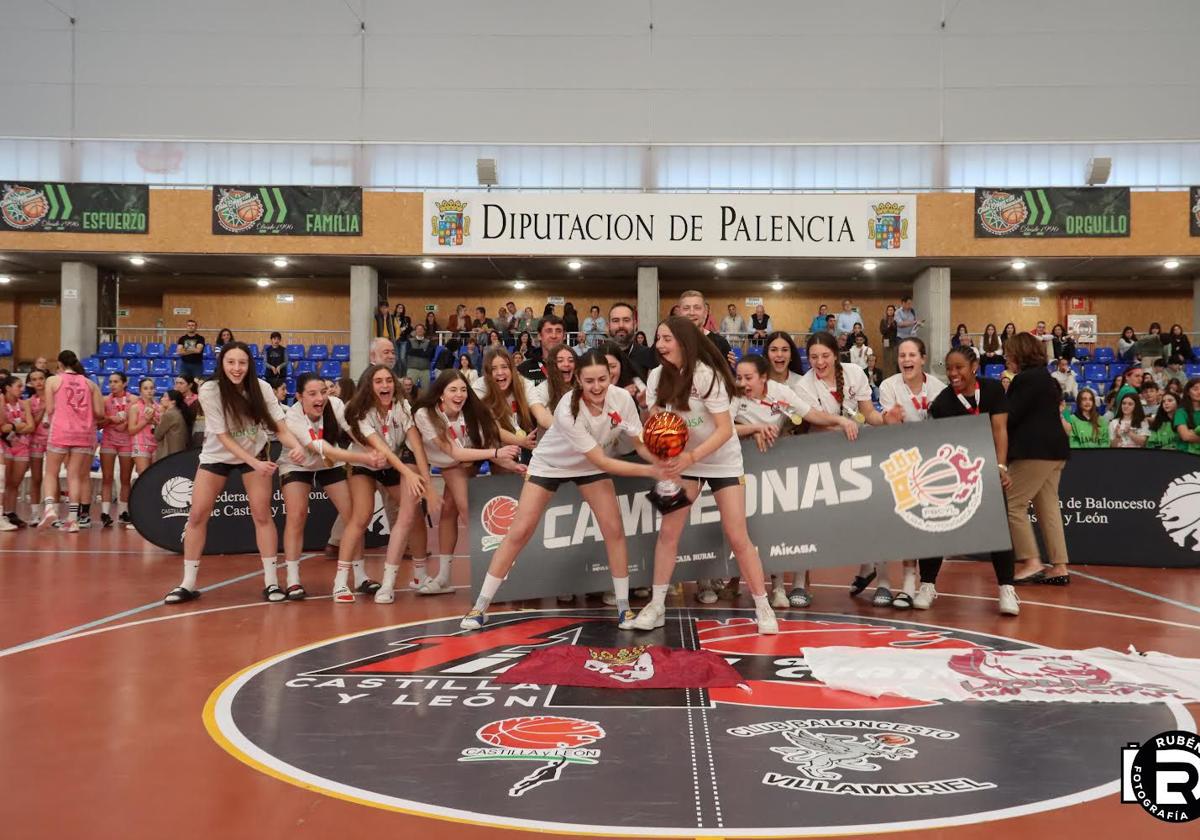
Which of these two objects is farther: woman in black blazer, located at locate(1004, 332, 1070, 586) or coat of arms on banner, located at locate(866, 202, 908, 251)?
coat of arms on banner, located at locate(866, 202, 908, 251)

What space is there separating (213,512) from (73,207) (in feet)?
52.7

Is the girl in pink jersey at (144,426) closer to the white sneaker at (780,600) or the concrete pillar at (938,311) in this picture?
the white sneaker at (780,600)

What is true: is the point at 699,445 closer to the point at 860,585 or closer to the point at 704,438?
the point at 704,438

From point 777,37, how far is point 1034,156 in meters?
7.18

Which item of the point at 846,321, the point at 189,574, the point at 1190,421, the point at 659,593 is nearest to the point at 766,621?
the point at 659,593

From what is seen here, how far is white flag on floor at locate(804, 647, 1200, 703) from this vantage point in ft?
13.9

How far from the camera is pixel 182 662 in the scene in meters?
4.92

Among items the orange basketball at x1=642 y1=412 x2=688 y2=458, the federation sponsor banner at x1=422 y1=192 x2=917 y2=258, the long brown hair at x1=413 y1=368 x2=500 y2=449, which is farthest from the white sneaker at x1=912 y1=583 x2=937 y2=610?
the federation sponsor banner at x1=422 y1=192 x2=917 y2=258

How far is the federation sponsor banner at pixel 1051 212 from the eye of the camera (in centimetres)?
2139

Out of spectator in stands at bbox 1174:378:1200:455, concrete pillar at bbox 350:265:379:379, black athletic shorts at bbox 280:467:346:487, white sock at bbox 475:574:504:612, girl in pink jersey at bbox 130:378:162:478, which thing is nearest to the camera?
white sock at bbox 475:574:504:612

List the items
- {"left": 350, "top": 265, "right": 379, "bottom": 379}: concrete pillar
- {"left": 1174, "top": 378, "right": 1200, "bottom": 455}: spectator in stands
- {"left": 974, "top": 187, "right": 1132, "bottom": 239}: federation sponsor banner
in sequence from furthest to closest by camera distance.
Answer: {"left": 350, "top": 265, "right": 379, "bottom": 379}: concrete pillar, {"left": 974, "top": 187, "right": 1132, "bottom": 239}: federation sponsor banner, {"left": 1174, "top": 378, "right": 1200, "bottom": 455}: spectator in stands

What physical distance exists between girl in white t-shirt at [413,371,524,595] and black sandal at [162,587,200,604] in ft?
5.58

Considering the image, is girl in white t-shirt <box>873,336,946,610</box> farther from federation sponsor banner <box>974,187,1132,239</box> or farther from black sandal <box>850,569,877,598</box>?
federation sponsor banner <box>974,187,1132,239</box>

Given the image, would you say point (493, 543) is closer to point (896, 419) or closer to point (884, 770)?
point (896, 419)
